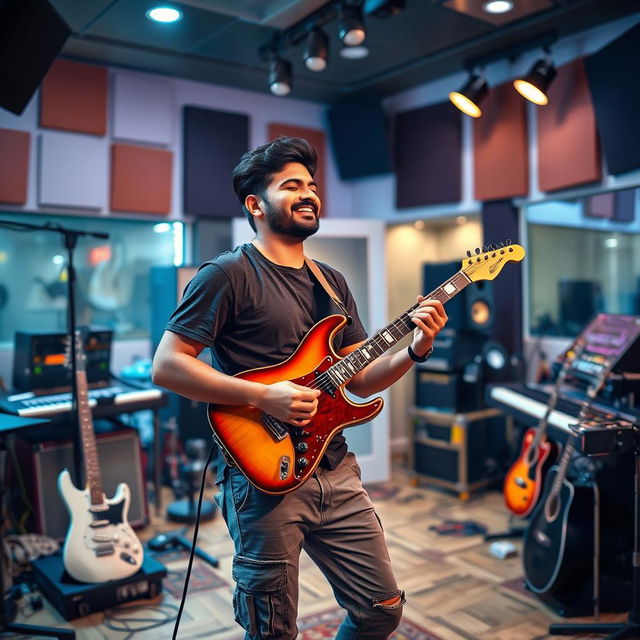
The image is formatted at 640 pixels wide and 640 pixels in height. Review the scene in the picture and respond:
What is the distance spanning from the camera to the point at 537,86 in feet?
12.1

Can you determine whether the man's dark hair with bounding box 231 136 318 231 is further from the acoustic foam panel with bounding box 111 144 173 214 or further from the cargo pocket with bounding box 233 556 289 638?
the acoustic foam panel with bounding box 111 144 173 214

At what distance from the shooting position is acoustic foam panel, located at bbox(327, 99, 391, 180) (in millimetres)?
5301

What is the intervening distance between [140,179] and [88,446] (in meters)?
2.17

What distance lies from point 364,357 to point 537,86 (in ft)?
8.32

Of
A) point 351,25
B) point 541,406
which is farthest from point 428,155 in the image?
point 541,406

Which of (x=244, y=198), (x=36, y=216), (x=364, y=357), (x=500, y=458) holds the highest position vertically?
(x=36, y=216)

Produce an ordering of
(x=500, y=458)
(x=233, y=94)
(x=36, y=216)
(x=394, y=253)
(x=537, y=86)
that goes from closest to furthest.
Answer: (x=537, y=86) < (x=36, y=216) < (x=500, y=458) < (x=233, y=94) < (x=394, y=253)

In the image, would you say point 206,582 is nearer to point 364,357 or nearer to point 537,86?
point 364,357

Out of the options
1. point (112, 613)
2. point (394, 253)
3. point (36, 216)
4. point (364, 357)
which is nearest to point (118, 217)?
point (36, 216)

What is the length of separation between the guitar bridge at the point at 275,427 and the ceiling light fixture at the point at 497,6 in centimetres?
283

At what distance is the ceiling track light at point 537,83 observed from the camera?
364 centimetres

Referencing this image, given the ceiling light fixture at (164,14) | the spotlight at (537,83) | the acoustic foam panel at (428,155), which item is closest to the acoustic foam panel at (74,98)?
the ceiling light fixture at (164,14)

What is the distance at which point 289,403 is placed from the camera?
5.46 feet

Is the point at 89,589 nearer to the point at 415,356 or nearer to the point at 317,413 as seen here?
the point at 317,413
